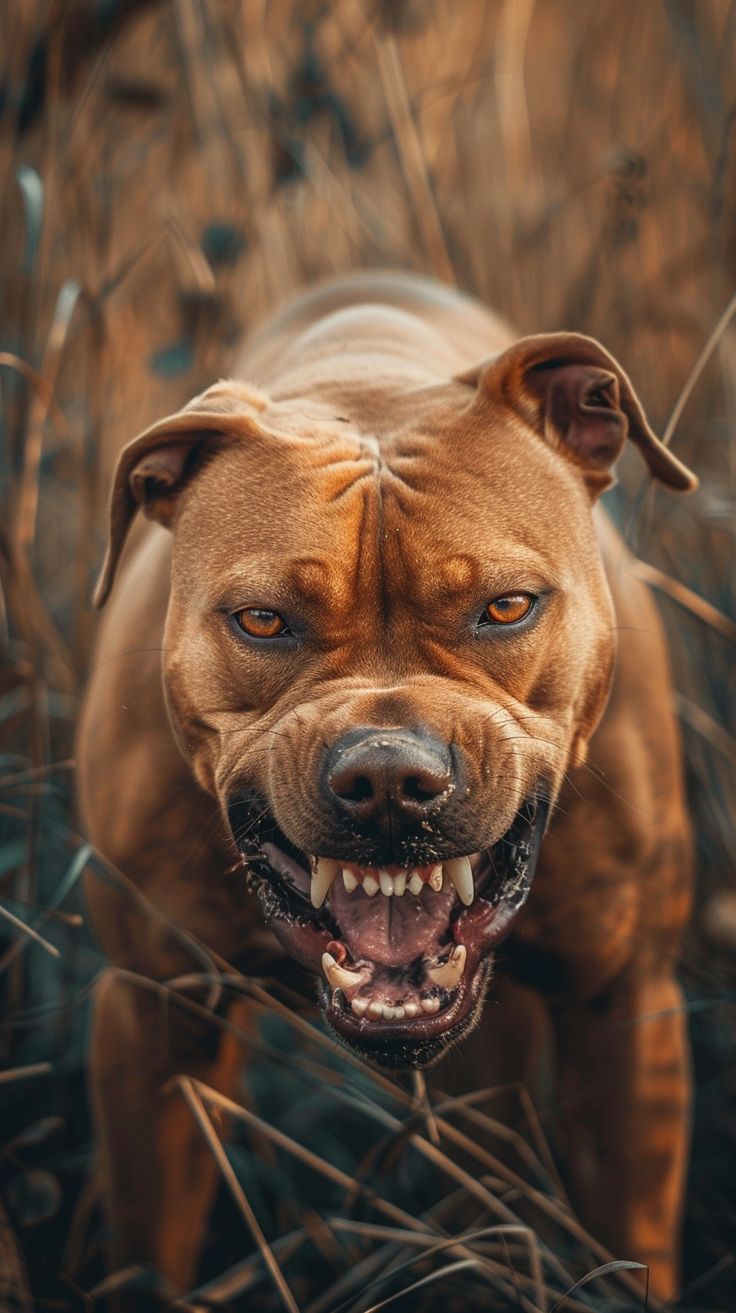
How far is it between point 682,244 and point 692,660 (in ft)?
4.00

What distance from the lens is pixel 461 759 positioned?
6.21 feet

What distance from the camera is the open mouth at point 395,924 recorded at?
1915mm

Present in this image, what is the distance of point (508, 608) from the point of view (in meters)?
2.03

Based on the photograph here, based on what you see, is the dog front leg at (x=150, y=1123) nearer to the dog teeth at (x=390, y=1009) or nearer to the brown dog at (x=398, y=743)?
the brown dog at (x=398, y=743)

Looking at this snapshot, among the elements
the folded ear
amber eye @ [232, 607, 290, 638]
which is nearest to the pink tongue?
amber eye @ [232, 607, 290, 638]

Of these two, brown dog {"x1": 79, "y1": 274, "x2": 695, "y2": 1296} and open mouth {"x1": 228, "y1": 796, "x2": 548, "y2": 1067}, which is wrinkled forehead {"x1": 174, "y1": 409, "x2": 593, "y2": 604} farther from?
open mouth {"x1": 228, "y1": 796, "x2": 548, "y2": 1067}

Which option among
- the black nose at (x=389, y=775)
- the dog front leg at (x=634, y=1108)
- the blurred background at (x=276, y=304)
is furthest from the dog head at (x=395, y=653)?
the dog front leg at (x=634, y=1108)

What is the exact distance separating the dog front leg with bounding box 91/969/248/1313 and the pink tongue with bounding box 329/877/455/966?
2.13ft

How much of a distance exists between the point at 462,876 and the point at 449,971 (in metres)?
0.13

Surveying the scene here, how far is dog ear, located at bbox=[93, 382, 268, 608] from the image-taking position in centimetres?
214

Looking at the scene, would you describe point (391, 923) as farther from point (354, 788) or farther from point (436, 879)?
point (354, 788)

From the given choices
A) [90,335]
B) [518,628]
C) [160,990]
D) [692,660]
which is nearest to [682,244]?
[692,660]

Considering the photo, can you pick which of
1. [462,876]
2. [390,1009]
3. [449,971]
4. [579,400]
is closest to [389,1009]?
[390,1009]

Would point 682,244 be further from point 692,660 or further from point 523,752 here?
point 523,752
